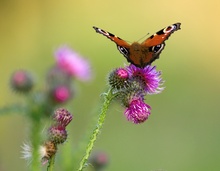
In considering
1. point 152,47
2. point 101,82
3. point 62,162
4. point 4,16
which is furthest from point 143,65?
point 4,16

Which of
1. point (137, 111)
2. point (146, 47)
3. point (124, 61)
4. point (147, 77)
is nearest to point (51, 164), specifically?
point (137, 111)

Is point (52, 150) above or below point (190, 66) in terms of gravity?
below

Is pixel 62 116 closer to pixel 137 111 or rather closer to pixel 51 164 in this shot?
pixel 51 164

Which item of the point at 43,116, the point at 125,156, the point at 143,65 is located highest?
the point at 125,156

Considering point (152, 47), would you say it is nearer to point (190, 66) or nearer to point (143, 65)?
point (143, 65)

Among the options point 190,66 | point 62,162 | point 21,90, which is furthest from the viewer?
point 190,66

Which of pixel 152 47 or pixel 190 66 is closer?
pixel 152 47

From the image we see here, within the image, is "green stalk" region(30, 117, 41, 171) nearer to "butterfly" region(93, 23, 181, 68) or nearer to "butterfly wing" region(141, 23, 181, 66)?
"butterfly" region(93, 23, 181, 68)

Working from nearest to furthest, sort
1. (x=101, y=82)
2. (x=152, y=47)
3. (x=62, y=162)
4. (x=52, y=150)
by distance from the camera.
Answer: (x=52, y=150)
(x=62, y=162)
(x=152, y=47)
(x=101, y=82)
